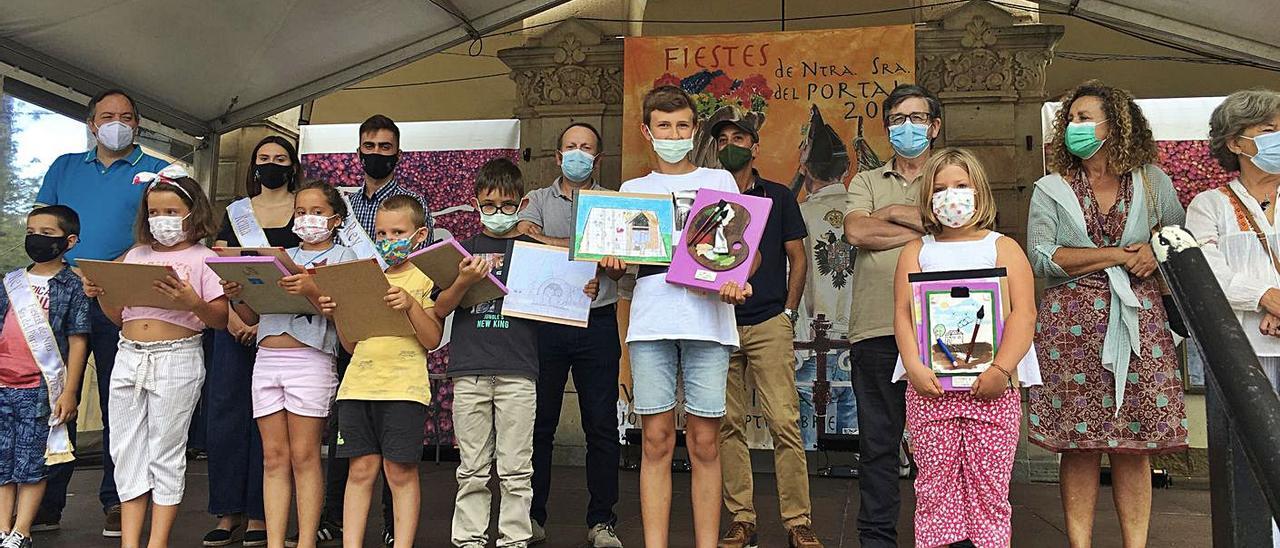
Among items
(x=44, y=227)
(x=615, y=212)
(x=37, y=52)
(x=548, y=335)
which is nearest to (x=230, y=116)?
(x=37, y=52)

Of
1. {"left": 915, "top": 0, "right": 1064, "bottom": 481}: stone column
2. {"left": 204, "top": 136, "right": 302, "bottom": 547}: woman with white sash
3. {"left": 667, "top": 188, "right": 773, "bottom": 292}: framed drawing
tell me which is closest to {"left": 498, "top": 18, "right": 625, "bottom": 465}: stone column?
{"left": 915, "top": 0, "right": 1064, "bottom": 481}: stone column

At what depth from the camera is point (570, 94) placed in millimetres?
7645

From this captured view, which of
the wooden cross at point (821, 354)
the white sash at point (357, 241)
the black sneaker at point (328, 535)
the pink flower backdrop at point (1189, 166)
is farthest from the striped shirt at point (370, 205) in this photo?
the pink flower backdrop at point (1189, 166)

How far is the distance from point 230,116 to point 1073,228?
16.8ft

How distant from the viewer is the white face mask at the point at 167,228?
12.7 feet

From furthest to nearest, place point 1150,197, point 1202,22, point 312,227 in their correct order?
point 1202,22, point 312,227, point 1150,197

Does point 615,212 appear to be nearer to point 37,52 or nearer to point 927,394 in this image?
point 927,394

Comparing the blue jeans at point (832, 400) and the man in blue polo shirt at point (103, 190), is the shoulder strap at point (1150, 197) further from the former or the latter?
the man in blue polo shirt at point (103, 190)

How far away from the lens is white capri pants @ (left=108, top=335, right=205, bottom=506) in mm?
3721

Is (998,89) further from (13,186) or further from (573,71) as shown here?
(13,186)

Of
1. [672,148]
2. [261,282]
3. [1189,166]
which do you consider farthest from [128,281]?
[1189,166]

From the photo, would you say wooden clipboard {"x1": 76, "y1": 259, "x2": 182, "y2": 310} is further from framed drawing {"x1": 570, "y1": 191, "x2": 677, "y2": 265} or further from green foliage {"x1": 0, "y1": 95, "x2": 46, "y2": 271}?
green foliage {"x1": 0, "y1": 95, "x2": 46, "y2": 271}

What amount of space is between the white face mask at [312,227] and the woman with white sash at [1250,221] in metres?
3.19

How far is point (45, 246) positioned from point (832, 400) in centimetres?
483
